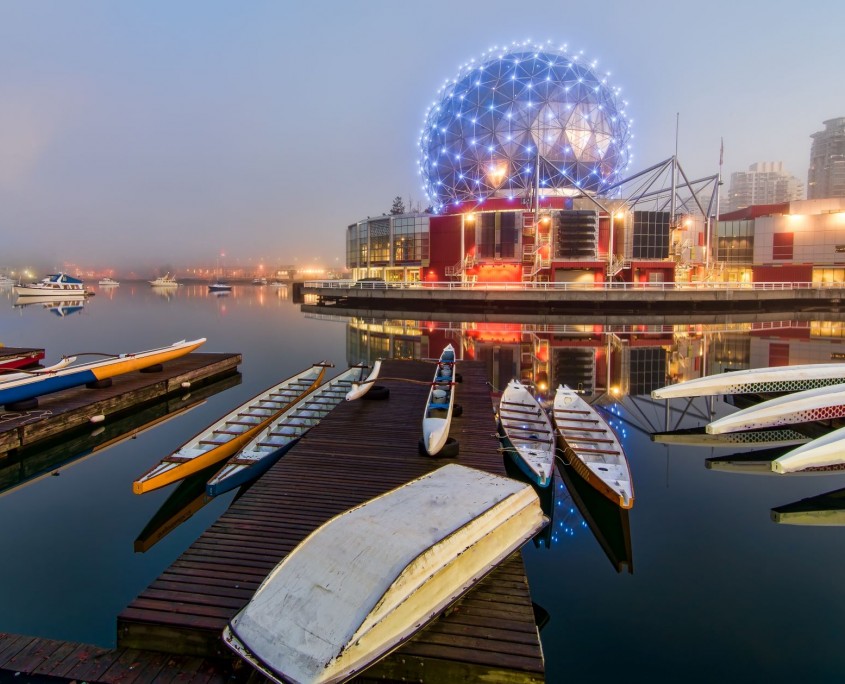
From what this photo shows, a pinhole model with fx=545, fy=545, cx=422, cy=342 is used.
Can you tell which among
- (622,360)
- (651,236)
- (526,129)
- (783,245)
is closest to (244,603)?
(622,360)

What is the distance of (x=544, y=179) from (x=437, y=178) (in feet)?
46.8

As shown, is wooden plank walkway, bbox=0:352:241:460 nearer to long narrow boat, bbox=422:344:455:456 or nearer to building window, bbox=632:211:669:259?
long narrow boat, bbox=422:344:455:456

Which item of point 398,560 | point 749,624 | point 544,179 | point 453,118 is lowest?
point 749,624

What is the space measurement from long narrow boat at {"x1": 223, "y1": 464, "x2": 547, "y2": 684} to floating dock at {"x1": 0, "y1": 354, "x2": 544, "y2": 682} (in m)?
0.26

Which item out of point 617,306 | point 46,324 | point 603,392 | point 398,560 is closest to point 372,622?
point 398,560

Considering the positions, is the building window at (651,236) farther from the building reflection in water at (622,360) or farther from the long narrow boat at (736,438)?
the long narrow boat at (736,438)

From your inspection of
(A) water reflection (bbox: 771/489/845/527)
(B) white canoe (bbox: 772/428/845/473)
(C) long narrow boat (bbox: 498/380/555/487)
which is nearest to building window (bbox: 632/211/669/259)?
(C) long narrow boat (bbox: 498/380/555/487)

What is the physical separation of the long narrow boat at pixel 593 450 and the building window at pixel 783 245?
67.3 metres

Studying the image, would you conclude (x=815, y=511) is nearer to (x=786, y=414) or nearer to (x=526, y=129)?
(x=786, y=414)

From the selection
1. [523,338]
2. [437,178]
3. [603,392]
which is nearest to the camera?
[603,392]

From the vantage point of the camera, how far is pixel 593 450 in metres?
11.2

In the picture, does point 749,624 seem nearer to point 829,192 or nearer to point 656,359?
point 656,359

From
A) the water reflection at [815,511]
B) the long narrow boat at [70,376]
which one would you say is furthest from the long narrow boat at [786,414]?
the long narrow boat at [70,376]

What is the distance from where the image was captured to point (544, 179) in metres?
63.1
